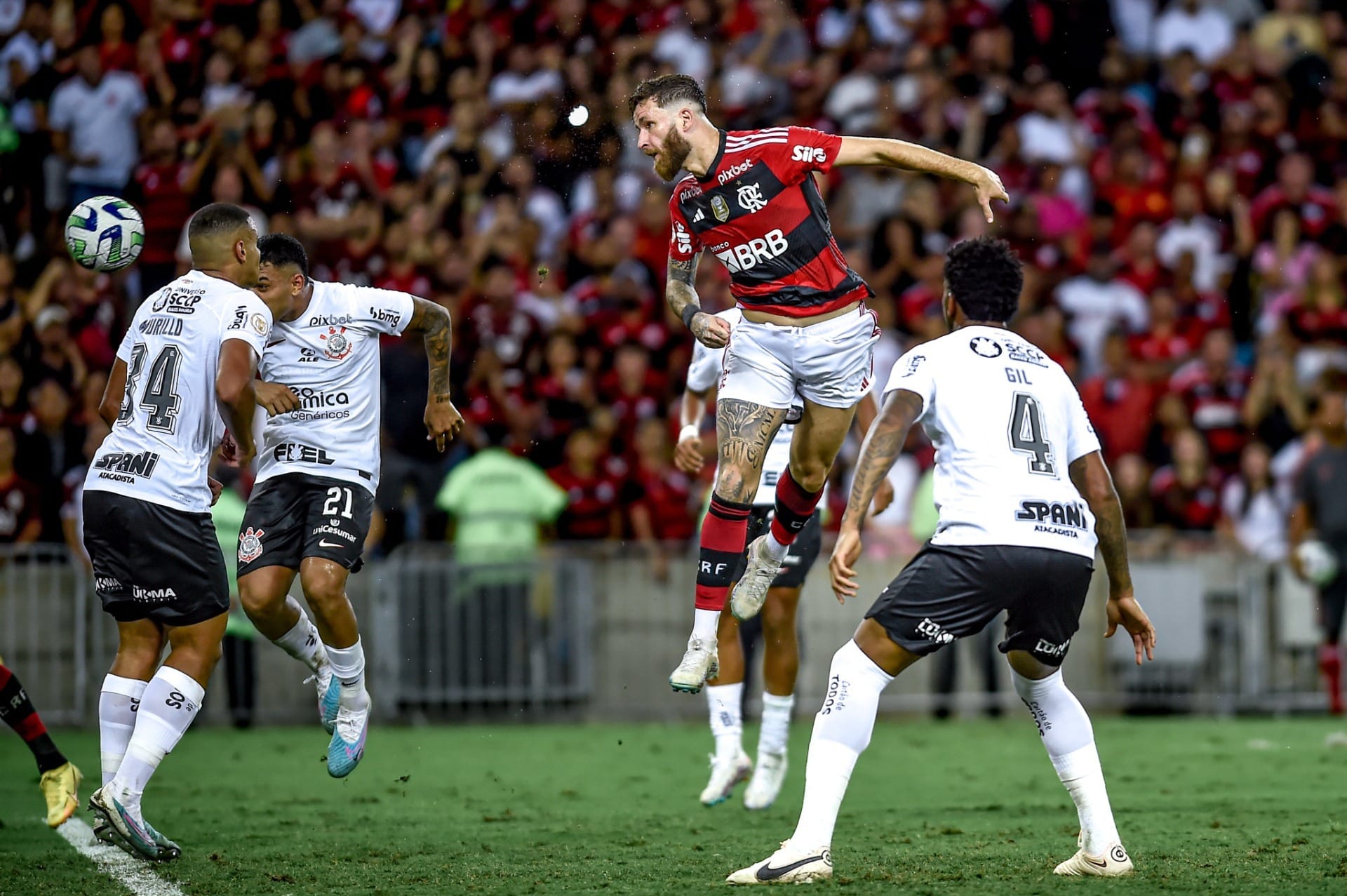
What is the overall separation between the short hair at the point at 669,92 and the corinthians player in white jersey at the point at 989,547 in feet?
5.87

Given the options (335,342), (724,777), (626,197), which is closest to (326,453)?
(335,342)

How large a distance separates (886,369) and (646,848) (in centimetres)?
930

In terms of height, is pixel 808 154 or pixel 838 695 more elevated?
pixel 808 154

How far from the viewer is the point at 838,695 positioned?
6.85 metres

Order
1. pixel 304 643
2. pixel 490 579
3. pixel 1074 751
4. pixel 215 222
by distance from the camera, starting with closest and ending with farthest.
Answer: pixel 1074 751
pixel 215 222
pixel 304 643
pixel 490 579

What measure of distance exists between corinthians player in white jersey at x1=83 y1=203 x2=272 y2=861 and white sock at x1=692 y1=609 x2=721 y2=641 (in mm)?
2224

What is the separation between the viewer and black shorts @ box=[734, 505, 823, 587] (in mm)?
10383

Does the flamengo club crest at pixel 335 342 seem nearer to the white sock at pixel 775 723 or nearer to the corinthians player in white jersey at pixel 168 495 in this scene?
the corinthians player in white jersey at pixel 168 495

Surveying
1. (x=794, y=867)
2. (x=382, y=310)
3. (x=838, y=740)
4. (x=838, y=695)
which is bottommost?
(x=794, y=867)

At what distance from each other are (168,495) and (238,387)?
59cm

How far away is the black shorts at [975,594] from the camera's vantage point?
671cm

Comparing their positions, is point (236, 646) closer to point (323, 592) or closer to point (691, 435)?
point (691, 435)

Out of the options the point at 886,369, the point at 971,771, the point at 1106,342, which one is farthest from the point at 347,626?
the point at 1106,342

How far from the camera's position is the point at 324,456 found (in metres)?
9.14
